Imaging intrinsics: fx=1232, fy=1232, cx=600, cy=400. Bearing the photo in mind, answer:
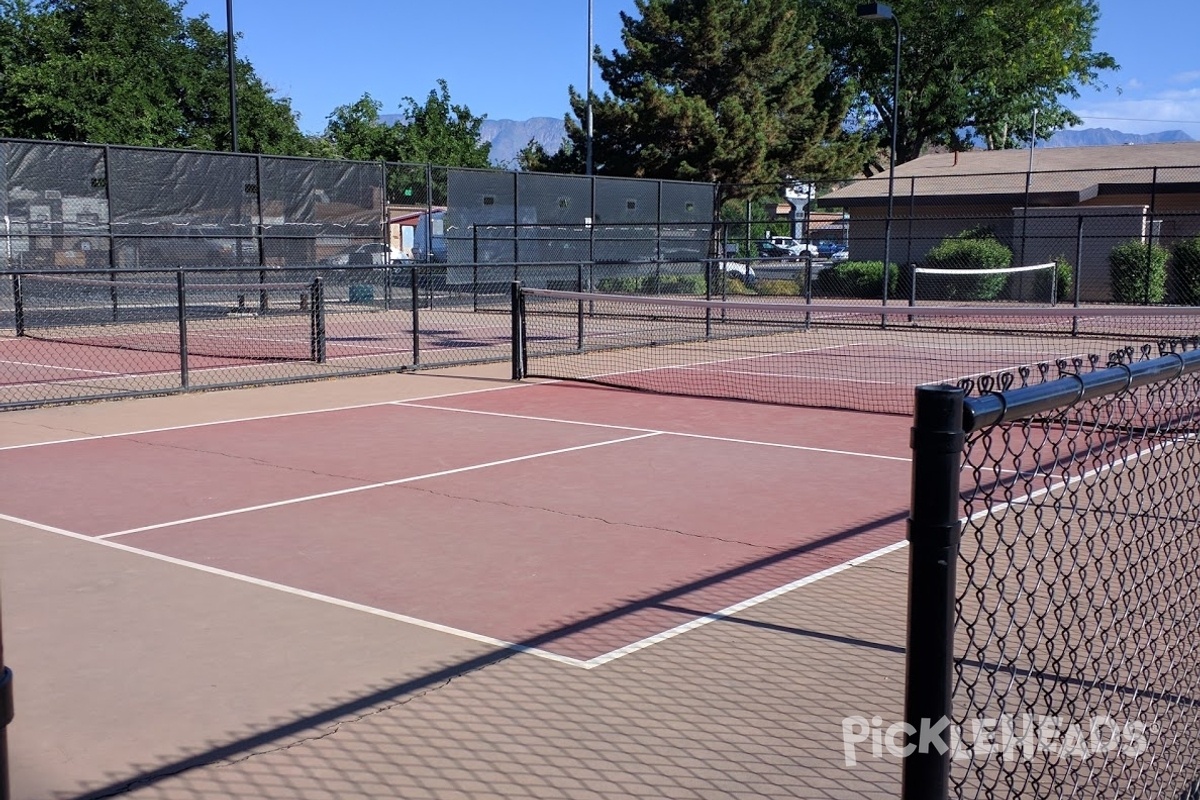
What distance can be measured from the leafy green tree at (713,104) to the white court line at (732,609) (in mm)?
33943

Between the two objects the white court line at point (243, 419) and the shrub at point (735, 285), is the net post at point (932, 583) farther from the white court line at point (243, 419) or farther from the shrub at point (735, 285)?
the shrub at point (735, 285)

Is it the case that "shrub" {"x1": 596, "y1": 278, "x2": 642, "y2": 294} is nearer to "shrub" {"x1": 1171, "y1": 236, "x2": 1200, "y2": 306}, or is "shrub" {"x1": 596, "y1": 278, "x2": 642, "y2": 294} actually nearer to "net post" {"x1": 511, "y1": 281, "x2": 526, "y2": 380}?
"shrub" {"x1": 1171, "y1": 236, "x2": 1200, "y2": 306}

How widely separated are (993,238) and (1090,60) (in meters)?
35.7

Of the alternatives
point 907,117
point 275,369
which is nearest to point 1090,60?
point 907,117

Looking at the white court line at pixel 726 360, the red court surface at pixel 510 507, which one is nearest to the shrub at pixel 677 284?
the white court line at pixel 726 360

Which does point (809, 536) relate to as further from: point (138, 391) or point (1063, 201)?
point (1063, 201)

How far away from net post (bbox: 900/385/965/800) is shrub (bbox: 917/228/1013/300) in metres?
32.2

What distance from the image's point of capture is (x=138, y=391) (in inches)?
559

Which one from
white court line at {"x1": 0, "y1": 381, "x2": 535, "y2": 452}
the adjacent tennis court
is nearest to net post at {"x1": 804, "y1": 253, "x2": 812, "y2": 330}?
white court line at {"x1": 0, "y1": 381, "x2": 535, "y2": 452}

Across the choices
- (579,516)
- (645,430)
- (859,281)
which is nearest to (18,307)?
(645,430)

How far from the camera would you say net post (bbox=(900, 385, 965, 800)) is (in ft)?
6.67

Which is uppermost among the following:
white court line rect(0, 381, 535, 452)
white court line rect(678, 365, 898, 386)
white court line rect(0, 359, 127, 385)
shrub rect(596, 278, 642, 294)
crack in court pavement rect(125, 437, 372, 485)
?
shrub rect(596, 278, 642, 294)

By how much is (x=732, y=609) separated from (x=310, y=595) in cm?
217

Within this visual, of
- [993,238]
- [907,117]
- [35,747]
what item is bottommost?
[35,747]
